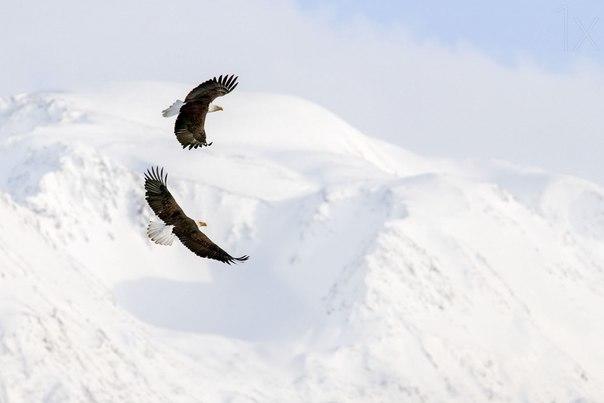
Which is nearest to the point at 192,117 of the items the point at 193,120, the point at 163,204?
the point at 193,120

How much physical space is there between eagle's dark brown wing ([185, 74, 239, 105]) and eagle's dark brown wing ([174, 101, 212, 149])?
2.24ft

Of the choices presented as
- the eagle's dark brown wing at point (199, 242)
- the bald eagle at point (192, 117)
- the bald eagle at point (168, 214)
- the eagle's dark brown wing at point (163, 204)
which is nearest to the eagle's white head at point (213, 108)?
the bald eagle at point (192, 117)

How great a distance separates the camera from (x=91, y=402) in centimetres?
18800

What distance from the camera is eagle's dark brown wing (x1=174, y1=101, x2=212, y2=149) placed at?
4491cm

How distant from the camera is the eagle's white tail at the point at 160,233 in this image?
147 ft

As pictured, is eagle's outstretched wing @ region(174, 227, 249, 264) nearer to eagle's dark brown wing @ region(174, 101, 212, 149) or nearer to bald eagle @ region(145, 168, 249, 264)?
bald eagle @ region(145, 168, 249, 264)

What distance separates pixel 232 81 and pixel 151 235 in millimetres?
5135

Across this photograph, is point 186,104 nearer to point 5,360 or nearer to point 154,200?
point 154,200

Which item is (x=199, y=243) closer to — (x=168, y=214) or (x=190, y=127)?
(x=168, y=214)

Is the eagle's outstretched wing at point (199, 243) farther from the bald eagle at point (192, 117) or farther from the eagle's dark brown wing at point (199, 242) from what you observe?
the bald eagle at point (192, 117)

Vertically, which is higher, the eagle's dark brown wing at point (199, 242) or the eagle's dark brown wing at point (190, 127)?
the eagle's dark brown wing at point (190, 127)

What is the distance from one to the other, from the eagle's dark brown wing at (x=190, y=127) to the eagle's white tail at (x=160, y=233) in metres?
2.49

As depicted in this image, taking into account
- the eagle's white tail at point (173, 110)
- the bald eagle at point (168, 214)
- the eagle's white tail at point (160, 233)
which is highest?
the eagle's white tail at point (173, 110)

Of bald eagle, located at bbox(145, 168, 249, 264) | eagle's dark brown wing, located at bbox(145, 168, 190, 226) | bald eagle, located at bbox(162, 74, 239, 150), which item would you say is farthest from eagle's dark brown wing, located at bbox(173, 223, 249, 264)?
bald eagle, located at bbox(162, 74, 239, 150)
